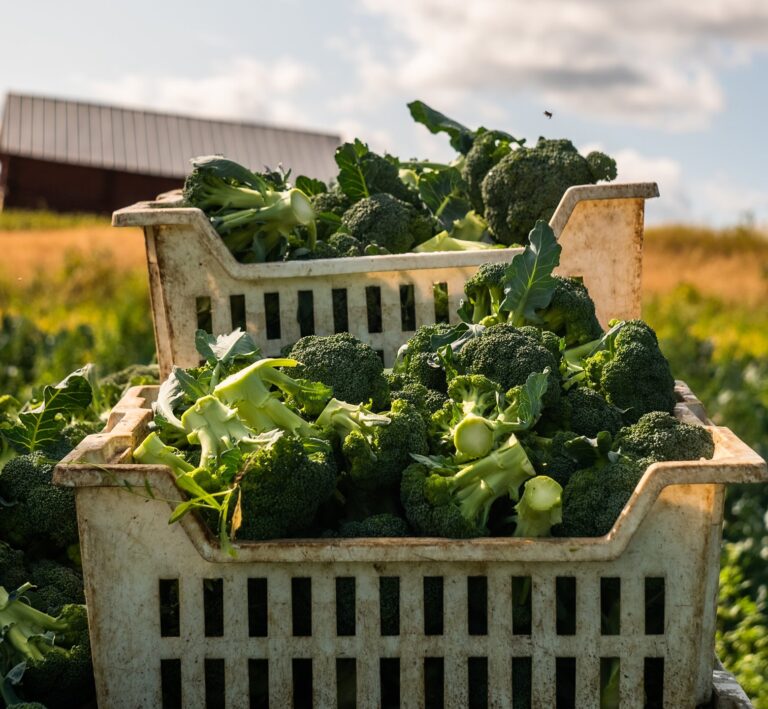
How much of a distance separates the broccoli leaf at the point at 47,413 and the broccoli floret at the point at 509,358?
3.20 ft

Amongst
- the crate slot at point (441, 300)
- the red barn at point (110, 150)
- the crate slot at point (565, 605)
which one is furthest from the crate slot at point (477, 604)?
the red barn at point (110, 150)

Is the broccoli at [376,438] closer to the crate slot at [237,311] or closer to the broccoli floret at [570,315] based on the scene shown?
the broccoli floret at [570,315]

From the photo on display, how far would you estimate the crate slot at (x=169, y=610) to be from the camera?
212cm

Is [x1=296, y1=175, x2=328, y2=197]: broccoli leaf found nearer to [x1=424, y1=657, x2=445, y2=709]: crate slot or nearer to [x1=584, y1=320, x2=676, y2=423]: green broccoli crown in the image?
[x1=584, y1=320, x2=676, y2=423]: green broccoli crown

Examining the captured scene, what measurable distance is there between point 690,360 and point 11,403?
6915 millimetres

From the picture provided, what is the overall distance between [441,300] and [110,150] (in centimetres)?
3225

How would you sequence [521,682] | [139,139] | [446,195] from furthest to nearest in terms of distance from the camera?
[139,139] → [446,195] → [521,682]

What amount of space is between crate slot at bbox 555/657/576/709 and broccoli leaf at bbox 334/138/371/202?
162cm

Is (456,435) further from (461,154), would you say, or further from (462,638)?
(461,154)

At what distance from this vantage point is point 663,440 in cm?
216

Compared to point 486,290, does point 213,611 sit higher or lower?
lower

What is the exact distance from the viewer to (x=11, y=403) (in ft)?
10.4

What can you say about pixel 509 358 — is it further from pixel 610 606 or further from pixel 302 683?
pixel 302 683

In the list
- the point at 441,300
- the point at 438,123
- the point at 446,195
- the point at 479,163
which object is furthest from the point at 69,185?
the point at 441,300
